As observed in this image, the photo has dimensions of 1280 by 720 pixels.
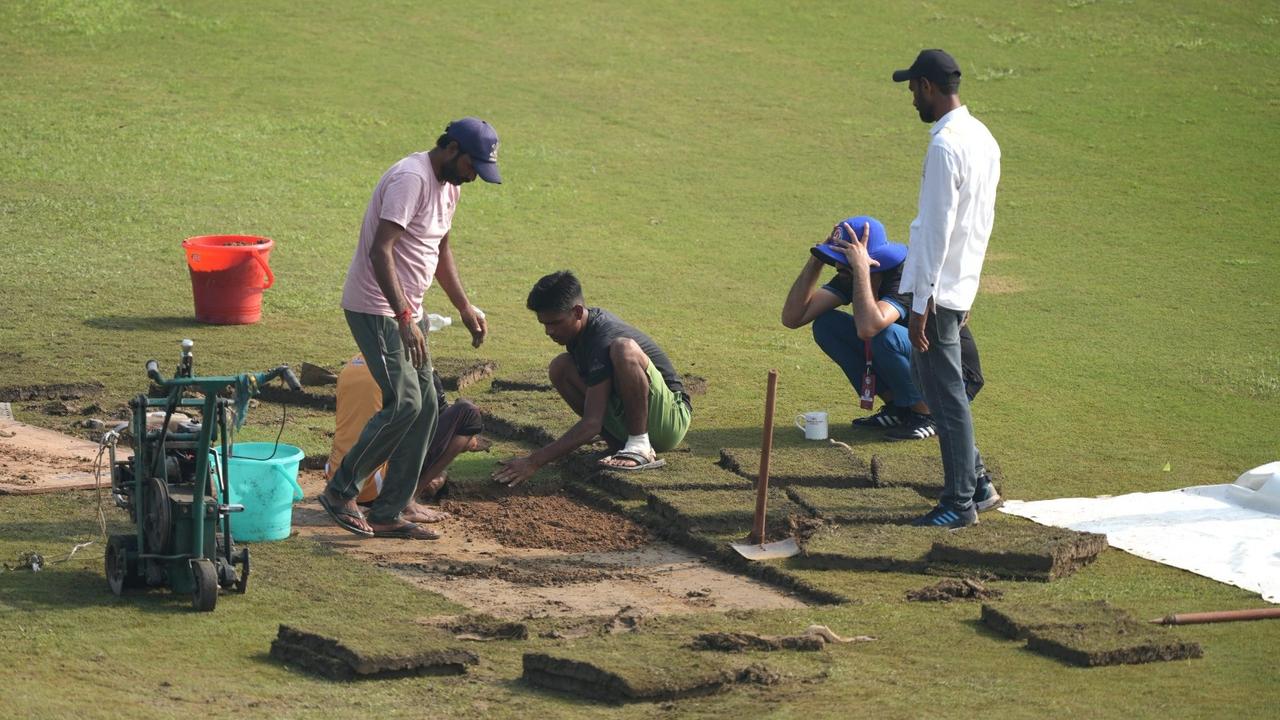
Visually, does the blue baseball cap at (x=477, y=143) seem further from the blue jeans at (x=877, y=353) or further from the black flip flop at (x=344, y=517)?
the blue jeans at (x=877, y=353)

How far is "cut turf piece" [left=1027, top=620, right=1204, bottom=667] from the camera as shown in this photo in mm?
5844

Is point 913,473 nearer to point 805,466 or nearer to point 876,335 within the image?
point 805,466

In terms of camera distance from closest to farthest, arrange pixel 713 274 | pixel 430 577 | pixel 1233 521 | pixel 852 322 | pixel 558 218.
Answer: pixel 430 577
pixel 1233 521
pixel 852 322
pixel 713 274
pixel 558 218

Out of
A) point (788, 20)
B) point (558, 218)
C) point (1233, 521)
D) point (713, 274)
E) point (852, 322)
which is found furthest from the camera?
point (788, 20)

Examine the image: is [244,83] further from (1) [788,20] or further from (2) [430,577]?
(2) [430,577]

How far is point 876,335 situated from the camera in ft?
31.6

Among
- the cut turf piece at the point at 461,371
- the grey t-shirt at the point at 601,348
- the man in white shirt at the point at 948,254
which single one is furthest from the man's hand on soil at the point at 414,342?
the cut turf piece at the point at 461,371

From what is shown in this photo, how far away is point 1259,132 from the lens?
20.2 metres

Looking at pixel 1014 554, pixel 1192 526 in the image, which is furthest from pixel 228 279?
pixel 1192 526

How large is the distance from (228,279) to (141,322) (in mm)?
763

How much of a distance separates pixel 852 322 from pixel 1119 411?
6.48ft

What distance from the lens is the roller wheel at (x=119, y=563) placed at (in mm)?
6434

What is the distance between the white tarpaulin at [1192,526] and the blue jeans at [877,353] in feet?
4.94

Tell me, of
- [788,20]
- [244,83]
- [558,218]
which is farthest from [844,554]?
[788,20]
